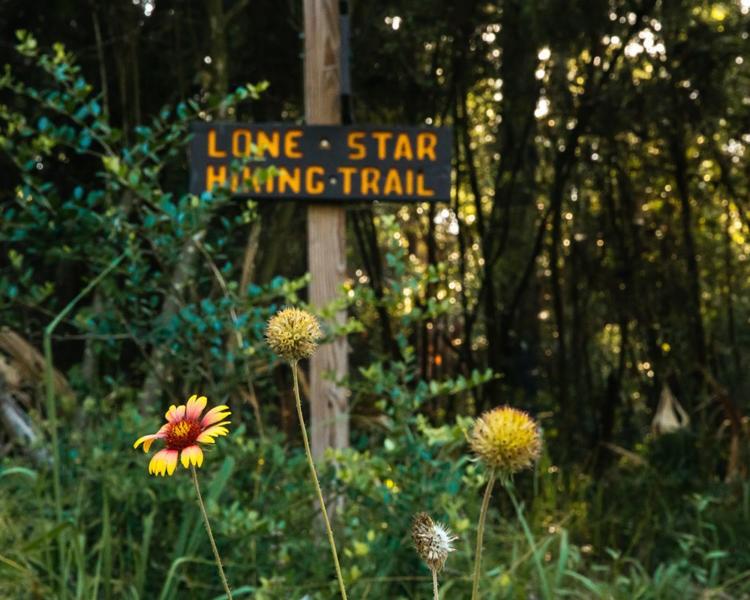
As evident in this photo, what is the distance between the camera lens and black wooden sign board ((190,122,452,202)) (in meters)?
3.07

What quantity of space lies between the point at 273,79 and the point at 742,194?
10.6ft

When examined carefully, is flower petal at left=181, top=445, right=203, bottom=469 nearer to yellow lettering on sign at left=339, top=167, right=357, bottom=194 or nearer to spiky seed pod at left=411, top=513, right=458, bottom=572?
spiky seed pod at left=411, top=513, right=458, bottom=572

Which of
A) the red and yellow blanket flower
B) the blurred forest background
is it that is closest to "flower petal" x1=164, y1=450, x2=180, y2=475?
the red and yellow blanket flower

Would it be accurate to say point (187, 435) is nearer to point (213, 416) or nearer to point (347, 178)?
point (213, 416)

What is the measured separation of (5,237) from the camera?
3.11 meters

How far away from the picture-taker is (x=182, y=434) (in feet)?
2.93

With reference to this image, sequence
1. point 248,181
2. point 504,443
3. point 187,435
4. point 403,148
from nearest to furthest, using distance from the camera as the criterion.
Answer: point 504,443 → point 187,435 → point 248,181 → point 403,148

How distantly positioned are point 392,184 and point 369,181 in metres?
0.07

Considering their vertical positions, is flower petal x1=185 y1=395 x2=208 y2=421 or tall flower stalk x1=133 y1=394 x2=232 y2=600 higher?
flower petal x1=185 y1=395 x2=208 y2=421

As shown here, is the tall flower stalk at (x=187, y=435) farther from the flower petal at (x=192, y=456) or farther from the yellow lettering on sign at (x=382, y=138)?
the yellow lettering on sign at (x=382, y=138)

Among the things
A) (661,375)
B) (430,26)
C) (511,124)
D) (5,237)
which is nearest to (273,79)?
(430,26)

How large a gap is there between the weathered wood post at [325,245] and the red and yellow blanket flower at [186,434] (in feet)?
7.03

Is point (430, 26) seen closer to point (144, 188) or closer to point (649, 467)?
point (649, 467)

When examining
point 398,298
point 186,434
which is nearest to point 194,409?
point 186,434
